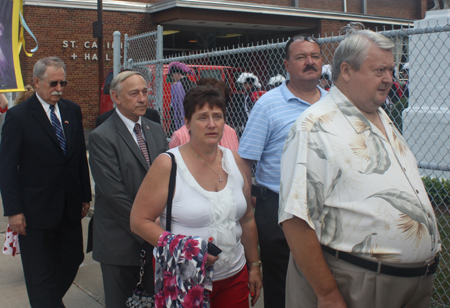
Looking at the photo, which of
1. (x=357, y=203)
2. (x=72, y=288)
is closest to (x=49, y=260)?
(x=72, y=288)

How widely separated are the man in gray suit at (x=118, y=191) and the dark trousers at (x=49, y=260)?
0.63 metres

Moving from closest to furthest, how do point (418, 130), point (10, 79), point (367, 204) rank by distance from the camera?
point (367, 204) < point (10, 79) < point (418, 130)

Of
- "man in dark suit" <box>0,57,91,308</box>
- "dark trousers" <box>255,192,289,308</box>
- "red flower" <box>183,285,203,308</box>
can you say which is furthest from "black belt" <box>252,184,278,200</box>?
"man in dark suit" <box>0,57,91,308</box>

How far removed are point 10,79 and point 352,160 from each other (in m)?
4.76

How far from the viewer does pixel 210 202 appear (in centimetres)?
242

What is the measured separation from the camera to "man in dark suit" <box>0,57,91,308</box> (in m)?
3.48

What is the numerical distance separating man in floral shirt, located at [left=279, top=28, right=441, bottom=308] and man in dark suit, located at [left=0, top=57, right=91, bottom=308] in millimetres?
2277

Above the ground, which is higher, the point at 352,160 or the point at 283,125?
the point at 352,160

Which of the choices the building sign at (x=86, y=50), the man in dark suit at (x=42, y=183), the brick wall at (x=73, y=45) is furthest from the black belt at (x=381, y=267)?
the brick wall at (x=73, y=45)

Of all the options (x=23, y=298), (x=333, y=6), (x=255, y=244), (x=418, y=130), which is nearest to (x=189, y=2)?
(x=333, y=6)

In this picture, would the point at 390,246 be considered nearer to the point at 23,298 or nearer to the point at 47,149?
the point at 47,149

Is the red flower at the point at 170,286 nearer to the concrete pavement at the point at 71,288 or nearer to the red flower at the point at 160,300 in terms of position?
the red flower at the point at 160,300

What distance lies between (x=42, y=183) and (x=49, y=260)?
0.59 meters

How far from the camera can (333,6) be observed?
23.3 metres
